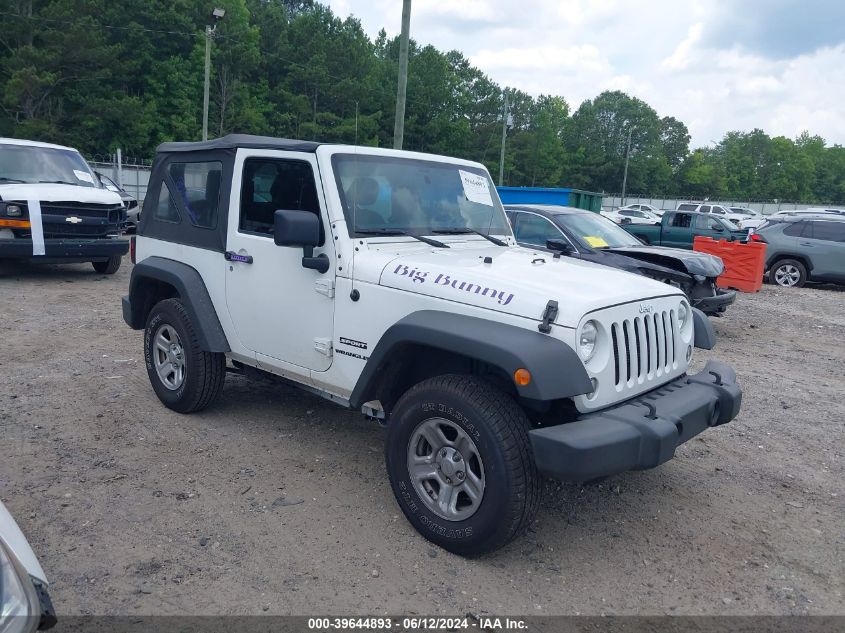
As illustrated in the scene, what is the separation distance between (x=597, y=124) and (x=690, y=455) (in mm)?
91124

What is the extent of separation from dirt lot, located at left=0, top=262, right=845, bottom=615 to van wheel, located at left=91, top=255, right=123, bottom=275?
5.91 meters

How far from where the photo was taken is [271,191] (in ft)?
14.7

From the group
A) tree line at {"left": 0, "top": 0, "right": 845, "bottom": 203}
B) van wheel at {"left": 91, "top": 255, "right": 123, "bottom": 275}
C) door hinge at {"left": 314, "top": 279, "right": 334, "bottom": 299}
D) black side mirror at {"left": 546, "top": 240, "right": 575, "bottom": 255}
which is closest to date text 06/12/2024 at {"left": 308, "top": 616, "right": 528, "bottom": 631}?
door hinge at {"left": 314, "top": 279, "right": 334, "bottom": 299}

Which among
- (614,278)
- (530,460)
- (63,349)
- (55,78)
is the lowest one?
(63,349)

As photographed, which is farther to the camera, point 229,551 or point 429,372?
point 429,372

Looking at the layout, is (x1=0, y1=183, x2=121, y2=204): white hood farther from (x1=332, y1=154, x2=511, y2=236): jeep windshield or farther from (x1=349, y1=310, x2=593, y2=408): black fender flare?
(x1=349, y1=310, x2=593, y2=408): black fender flare

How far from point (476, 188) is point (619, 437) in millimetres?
2459

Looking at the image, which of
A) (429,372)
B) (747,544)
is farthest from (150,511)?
(747,544)

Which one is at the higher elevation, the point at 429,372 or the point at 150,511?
the point at 429,372

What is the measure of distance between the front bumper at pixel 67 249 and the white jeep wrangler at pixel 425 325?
5.72 m

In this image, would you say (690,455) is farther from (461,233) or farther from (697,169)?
(697,169)

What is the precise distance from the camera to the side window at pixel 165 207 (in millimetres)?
5270

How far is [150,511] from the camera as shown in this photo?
383cm

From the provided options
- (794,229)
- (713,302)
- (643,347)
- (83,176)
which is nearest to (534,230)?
(713,302)
